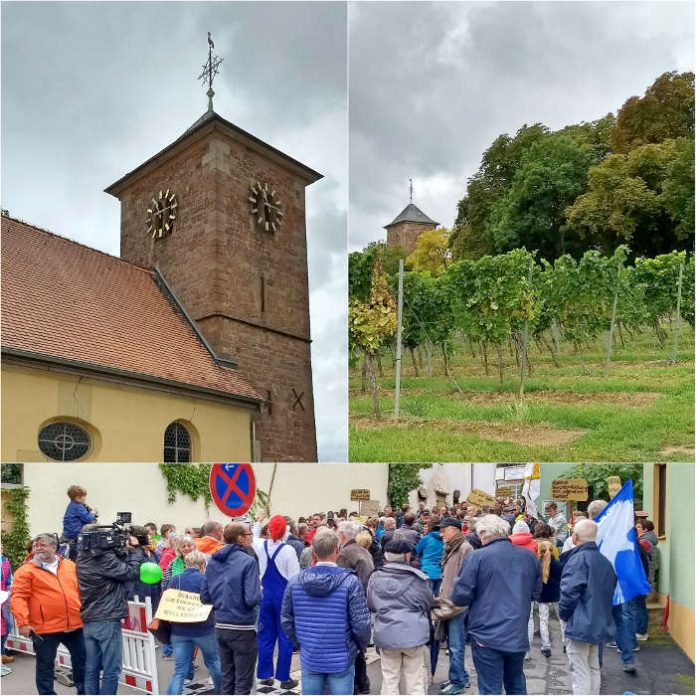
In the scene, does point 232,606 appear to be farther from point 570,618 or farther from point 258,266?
point 258,266

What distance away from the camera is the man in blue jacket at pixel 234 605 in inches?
181

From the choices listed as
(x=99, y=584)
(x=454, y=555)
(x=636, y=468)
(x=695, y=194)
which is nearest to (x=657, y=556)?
(x=636, y=468)

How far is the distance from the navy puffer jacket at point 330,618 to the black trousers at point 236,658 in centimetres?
78

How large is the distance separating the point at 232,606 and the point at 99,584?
82 cm

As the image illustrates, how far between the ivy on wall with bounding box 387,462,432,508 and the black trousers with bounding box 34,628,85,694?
3629mm

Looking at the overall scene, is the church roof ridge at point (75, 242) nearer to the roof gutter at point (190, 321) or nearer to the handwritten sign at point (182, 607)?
the roof gutter at point (190, 321)

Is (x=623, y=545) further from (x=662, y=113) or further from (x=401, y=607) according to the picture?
(x=662, y=113)

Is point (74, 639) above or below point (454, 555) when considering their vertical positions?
below

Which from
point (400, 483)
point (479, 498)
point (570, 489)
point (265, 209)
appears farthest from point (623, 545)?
point (265, 209)

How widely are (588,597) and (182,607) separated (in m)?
2.42

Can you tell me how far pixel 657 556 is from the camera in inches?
270

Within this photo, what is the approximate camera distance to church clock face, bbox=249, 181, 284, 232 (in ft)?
43.6

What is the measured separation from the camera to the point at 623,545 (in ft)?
18.0

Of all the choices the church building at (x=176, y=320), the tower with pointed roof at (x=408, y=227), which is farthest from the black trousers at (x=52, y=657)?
the church building at (x=176, y=320)
